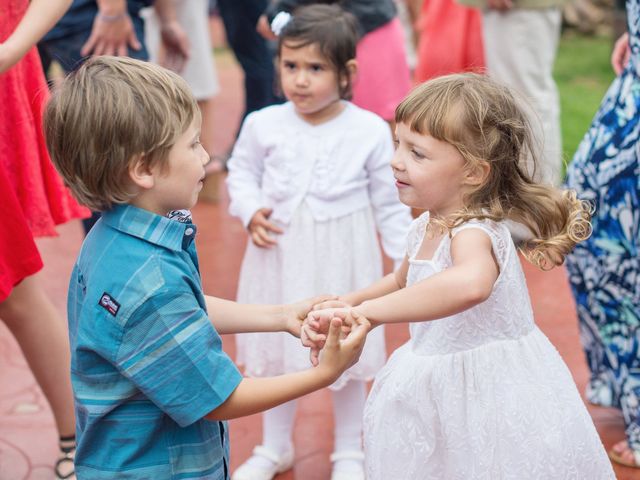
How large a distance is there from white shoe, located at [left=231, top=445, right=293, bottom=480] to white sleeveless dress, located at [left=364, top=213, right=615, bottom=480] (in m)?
0.83

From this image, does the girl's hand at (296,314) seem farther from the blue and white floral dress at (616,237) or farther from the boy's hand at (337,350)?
the blue and white floral dress at (616,237)

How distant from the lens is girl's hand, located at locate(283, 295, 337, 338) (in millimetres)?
2467

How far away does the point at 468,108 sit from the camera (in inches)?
95.3

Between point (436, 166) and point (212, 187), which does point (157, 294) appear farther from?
point (212, 187)

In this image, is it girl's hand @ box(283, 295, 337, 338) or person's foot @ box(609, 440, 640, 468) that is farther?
person's foot @ box(609, 440, 640, 468)

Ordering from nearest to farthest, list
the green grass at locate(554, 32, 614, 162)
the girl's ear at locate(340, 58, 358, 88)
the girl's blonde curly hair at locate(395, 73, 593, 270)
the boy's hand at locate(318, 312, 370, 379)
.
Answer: the boy's hand at locate(318, 312, 370, 379)
the girl's blonde curly hair at locate(395, 73, 593, 270)
the girl's ear at locate(340, 58, 358, 88)
the green grass at locate(554, 32, 614, 162)

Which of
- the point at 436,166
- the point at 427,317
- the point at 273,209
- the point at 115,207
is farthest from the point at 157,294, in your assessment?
the point at 273,209

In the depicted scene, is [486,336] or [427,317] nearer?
[427,317]

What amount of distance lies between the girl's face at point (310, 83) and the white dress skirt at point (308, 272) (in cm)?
31

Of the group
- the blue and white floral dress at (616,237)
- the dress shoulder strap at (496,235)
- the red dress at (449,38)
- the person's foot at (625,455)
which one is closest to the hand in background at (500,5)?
the red dress at (449,38)

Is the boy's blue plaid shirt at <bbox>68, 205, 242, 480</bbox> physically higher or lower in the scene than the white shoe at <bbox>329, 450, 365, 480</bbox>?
higher

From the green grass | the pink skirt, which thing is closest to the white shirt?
the pink skirt

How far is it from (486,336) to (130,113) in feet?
3.28

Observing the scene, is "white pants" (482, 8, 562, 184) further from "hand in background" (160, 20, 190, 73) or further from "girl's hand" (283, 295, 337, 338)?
"girl's hand" (283, 295, 337, 338)
